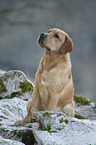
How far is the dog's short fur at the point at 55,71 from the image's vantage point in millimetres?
2711

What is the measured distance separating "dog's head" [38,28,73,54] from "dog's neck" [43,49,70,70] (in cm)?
9

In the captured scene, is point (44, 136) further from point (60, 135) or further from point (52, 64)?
point (52, 64)

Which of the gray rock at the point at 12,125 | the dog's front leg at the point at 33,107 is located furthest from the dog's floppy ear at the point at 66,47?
the gray rock at the point at 12,125

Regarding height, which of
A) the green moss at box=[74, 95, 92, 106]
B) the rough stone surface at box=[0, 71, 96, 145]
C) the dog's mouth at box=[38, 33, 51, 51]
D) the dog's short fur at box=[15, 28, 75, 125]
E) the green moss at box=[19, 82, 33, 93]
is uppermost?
the dog's mouth at box=[38, 33, 51, 51]

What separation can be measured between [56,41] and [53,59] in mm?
292

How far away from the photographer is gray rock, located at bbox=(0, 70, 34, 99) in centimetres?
464

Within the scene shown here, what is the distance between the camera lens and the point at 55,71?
2.76 m

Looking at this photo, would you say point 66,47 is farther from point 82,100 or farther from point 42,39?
point 82,100

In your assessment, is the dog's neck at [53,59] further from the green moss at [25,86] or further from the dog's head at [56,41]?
the green moss at [25,86]

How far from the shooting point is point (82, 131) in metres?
2.04

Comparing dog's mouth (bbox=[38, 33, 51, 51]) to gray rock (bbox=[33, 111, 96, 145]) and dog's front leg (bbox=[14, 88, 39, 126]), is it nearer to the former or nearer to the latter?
dog's front leg (bbox=[14, 88, 39, 126])

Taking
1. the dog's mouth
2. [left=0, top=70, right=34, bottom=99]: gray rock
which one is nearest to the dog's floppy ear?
the dog's mouth

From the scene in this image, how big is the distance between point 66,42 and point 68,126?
130 cm

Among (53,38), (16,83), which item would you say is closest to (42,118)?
(53,38)
